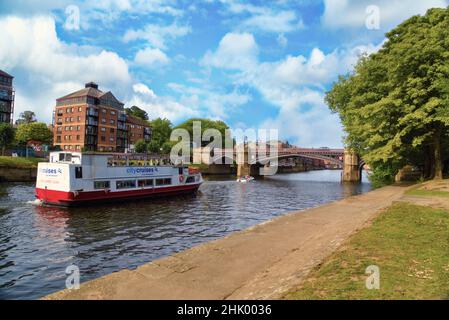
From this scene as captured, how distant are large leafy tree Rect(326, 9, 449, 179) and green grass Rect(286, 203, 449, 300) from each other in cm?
2129

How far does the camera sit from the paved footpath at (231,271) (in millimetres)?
8148

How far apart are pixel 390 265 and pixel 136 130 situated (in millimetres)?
119845

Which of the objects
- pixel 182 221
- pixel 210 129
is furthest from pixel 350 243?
pixel 210 129

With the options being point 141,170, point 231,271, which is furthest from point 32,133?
point 231,271

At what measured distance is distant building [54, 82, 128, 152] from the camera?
96938 mm

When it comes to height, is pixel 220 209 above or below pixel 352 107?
below

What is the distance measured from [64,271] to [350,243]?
1213 centimetres

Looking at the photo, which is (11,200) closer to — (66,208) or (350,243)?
(66,208)

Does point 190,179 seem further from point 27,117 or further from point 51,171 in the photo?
point 27,117

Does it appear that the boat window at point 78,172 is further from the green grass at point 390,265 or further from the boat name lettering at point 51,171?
the green grass at point 390,265

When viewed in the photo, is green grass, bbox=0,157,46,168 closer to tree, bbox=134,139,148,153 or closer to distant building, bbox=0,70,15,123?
distant building, bbox=0,70,15,123

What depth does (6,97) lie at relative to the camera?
86875 millimetres
